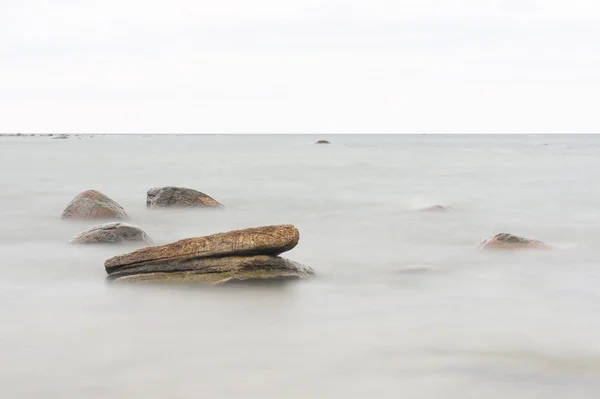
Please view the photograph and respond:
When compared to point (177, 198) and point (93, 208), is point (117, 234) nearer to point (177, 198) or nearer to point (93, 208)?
point (93, 208)

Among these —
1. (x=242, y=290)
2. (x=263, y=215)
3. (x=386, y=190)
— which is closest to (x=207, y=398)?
(x=242, y=290)

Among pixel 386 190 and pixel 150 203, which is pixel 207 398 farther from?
pixel 386 190

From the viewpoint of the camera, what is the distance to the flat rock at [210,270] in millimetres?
11898

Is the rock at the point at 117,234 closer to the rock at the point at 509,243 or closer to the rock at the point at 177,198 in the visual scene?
the rock at the point at 177,198

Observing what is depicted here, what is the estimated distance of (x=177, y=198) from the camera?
73.5ft

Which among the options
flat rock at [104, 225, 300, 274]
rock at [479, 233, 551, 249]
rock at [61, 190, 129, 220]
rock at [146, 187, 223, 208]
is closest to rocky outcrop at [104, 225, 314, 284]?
flat rock at [104, 225, 300, 274]

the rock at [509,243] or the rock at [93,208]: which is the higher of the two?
the rock at [93,208]

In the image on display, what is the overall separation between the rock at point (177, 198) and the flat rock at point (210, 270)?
1021cm

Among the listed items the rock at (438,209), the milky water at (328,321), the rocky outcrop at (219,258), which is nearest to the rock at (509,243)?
the milky water at (328,321)

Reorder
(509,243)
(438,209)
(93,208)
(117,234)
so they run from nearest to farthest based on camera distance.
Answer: (117,234) → (509,243) → (93,208) → (438,209)

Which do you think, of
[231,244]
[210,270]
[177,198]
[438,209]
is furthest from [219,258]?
[438,209]

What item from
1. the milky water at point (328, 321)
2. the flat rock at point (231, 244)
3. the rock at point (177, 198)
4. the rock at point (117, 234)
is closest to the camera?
the milky water at point (328, 321)

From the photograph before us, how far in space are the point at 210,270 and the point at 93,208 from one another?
904cm

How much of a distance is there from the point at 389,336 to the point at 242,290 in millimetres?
2791
